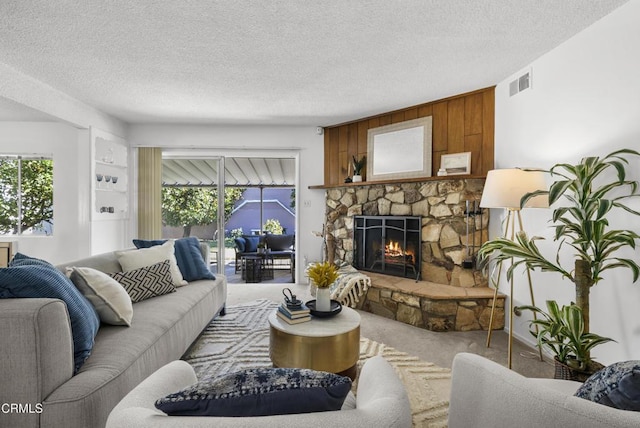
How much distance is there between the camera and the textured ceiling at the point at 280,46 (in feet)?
6.97

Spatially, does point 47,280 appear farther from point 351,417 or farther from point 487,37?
point 487,37

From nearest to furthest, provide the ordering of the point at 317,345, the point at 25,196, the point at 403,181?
the point at 317,345 < the point at 403,181 < the point at 25,196

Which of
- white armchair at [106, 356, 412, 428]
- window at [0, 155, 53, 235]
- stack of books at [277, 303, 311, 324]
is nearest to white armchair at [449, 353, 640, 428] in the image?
white armchair at [106, 356, 412, 428]

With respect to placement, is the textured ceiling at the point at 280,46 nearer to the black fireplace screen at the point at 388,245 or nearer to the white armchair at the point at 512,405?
the black fireplace screen at the point at 388,245

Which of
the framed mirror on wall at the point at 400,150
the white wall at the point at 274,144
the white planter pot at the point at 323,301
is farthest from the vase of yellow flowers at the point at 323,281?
the white wall at the point at 274,144

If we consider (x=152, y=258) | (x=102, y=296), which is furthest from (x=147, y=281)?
(x=102, y=296)

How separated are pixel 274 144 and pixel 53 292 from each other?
3943mm

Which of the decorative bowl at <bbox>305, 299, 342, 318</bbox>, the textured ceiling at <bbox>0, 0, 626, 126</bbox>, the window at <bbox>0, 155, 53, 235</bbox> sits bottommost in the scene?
the decorative bowl at <bbox>305, 299, 342, 318</bbox>

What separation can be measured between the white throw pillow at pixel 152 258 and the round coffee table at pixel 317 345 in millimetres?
1185

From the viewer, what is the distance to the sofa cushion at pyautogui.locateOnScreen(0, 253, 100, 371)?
58.0 inches

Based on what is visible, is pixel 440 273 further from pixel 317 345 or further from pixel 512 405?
pixel 512 405

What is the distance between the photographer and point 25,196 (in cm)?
461

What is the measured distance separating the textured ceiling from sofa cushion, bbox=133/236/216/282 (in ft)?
5.15

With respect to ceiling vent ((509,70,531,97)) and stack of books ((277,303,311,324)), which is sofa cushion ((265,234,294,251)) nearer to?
stack of books ((277,303,311,324))
